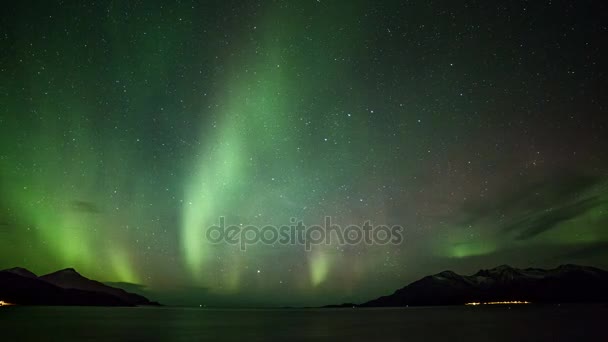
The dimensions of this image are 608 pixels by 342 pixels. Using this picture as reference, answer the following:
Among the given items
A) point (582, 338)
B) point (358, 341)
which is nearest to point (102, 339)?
point (358, 341)

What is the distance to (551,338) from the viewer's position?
130 feet

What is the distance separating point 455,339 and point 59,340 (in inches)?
1534

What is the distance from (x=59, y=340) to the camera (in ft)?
130

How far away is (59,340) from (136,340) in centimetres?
713

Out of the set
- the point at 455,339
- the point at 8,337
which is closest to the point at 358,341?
the point at 455,339

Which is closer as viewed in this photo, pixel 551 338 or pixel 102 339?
pixel 551 338

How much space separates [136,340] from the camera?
135 ft

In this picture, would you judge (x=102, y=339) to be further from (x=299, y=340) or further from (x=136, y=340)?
(x=299, y=340)

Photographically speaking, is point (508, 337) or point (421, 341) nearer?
point (421, 341)

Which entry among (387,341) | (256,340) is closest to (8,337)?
(256,340)

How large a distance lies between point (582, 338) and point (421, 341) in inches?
635

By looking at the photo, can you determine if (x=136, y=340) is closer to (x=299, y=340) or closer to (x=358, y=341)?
(x=299, y=340)

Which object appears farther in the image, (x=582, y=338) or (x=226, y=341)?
(x=226, y=341)

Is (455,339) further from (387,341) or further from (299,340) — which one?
(299,340)
